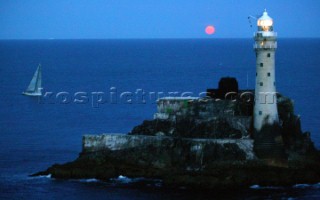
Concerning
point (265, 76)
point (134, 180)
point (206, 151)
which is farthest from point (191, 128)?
point (265, 76)

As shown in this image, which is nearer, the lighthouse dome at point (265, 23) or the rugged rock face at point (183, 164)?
the rugged rock face at point (183, 164)

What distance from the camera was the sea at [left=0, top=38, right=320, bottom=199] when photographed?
67.5 meters

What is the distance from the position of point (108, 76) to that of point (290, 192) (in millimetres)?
95092

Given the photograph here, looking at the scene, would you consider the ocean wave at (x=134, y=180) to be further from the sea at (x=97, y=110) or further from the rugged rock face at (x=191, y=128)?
the rugged rock face at (x=191, y=128)

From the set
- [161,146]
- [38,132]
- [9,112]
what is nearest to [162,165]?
[161,146]

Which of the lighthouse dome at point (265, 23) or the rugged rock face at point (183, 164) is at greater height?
the lighthouse dome at point (265, 23)

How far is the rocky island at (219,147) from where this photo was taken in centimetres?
6931

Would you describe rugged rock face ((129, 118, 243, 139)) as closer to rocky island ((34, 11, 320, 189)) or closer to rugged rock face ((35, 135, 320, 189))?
rocky island ((34, 11, 320, 189))

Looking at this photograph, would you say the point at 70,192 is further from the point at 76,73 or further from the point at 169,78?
the point at 76,73

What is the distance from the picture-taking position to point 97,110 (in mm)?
106125

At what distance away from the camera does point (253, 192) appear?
6712 cm

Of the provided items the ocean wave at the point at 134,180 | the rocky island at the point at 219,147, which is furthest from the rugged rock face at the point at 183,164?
the ocean wave at the point at 134,180

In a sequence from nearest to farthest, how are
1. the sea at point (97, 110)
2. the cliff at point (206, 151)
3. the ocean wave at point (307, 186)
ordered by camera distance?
1. the sea at point (97, 110)
2. the ocean wave at point (307, 186)
3. the cliff at point (206, 151)

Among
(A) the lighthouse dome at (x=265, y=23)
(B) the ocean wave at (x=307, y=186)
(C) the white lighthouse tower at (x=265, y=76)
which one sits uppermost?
(A) the lighthouse dome at (x=265, y=23)
